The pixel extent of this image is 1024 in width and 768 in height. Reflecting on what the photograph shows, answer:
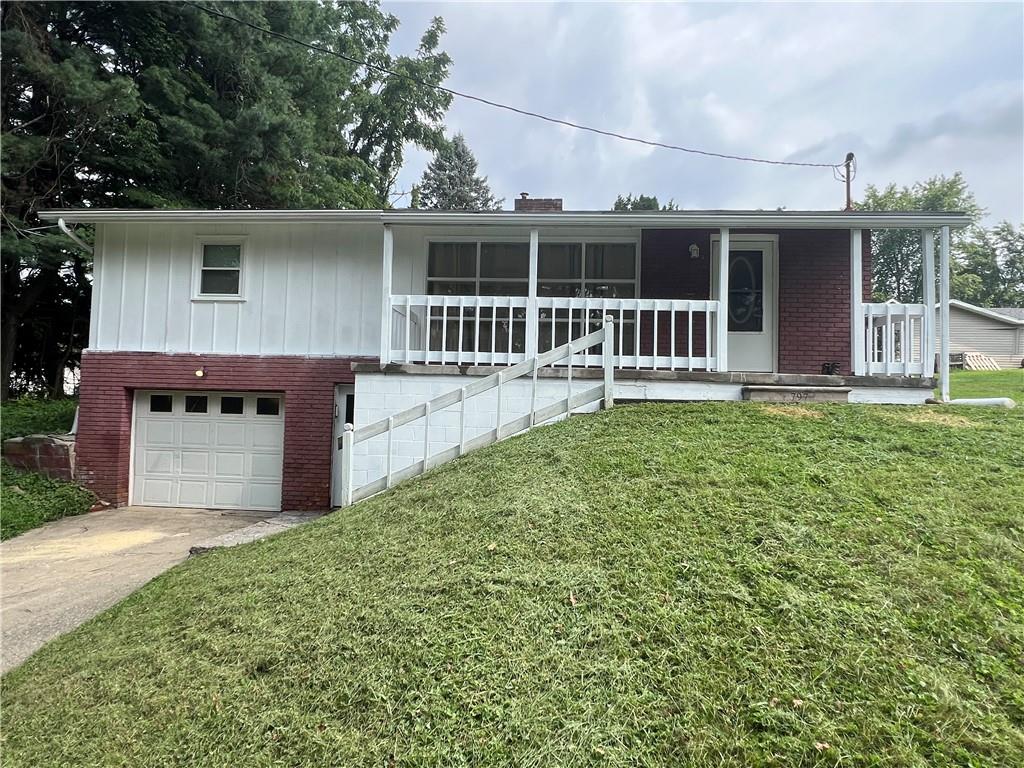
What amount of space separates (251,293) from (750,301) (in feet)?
25.5

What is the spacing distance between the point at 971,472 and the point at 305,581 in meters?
4.73

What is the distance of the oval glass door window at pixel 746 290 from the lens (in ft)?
26.7

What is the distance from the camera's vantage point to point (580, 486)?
3822 mm

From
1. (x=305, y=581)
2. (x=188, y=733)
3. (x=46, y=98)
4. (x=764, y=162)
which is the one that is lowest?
(x=188, y=733)

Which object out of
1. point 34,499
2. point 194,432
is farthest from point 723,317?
point 34,499

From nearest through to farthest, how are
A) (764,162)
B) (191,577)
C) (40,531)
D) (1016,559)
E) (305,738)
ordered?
(305,738) < (1016,559) < (191,577) < (40,531) < (764,162)

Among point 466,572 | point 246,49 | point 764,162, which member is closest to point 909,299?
point 764,162

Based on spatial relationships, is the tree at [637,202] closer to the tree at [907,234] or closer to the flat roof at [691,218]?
the tree at [907,234]

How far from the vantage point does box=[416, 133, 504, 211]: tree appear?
1156 inches

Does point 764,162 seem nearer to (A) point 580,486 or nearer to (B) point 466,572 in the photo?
(A) point 580,486

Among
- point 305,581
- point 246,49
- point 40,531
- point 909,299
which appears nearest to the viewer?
point 305,581

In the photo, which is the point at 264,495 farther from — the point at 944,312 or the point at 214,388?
the point at 944,312

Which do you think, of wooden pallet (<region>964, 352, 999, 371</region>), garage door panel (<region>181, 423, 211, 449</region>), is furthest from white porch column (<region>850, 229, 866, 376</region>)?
wooden pallet (<region>964, 352, 999, 371</region>)

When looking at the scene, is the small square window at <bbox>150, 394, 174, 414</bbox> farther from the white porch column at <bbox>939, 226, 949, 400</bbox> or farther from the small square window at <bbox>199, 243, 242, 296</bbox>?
the white porch column at <bbox>939, 226, 949, 400</bbox>
